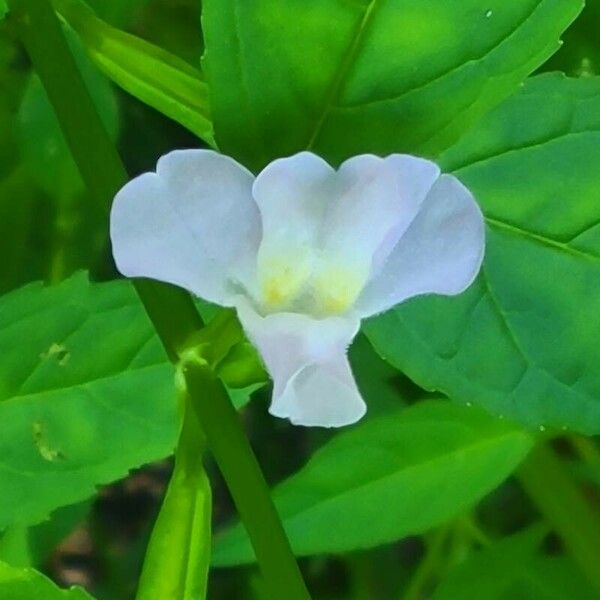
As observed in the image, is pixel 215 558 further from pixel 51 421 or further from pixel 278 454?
pixel 278 454

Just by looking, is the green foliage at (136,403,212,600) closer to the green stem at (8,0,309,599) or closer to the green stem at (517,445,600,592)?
the green stem at (8,0,309,599)

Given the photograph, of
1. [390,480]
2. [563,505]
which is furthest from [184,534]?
[563,505]

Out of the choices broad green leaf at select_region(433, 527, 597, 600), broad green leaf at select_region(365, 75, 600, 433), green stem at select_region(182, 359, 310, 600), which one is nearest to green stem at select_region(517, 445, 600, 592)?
broad green leaf at select_region(433, 527, 597, 600)

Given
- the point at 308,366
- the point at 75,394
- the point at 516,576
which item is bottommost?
the point at 516,576

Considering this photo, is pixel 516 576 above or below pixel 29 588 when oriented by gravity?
below

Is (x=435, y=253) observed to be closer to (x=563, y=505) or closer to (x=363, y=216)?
(x=363, y=216)

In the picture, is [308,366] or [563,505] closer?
[308,366]
